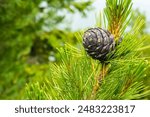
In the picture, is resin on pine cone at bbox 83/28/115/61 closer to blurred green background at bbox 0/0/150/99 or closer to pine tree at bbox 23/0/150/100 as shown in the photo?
pine tree at bbox 23/0/150/100

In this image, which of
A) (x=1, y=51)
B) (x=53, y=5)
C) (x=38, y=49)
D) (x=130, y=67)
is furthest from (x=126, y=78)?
(x=38, y=49)

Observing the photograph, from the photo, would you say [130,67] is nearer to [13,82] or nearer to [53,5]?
[13,82]

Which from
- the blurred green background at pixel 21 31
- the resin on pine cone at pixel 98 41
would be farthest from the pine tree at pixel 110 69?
the blurred green background at pixel 21 31

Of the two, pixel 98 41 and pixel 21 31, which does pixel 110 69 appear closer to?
pixel 98 41

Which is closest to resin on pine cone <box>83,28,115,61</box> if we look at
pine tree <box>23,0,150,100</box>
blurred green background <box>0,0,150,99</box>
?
pine tree <box>23,0,150,100</box>

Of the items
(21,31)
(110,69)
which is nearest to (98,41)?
(110,69)

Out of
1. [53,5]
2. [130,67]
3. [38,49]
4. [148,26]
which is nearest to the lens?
[130,67]
